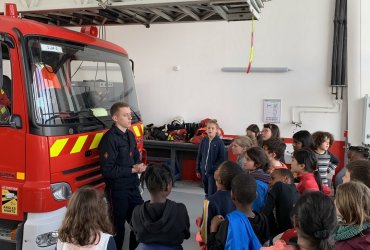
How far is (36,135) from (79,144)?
0.45 meters

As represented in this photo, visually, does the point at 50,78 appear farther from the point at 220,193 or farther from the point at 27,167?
the point at 220,193

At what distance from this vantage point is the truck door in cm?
285

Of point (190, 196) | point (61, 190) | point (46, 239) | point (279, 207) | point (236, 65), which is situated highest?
point (236, 65)

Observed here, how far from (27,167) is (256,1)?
8.75 ft

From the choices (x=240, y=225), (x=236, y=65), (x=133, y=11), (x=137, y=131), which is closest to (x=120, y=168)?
(x=137, y=131)

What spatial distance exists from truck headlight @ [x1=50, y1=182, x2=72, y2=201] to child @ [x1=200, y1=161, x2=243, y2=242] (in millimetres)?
1153

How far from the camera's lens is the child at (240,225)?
2180 millimetres

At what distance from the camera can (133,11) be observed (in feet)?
13.0

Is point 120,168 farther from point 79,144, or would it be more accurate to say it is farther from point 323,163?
point 323,163

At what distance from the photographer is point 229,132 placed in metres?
7.36

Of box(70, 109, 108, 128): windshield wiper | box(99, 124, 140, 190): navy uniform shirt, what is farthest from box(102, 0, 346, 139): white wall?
box(70, 109, 108, 128): windshield wiper

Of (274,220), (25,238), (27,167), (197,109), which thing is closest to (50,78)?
(27,167)

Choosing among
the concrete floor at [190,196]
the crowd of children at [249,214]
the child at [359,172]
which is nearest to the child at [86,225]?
the crowd of children at [249,214]

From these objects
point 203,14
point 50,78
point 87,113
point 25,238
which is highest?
point 203,14
